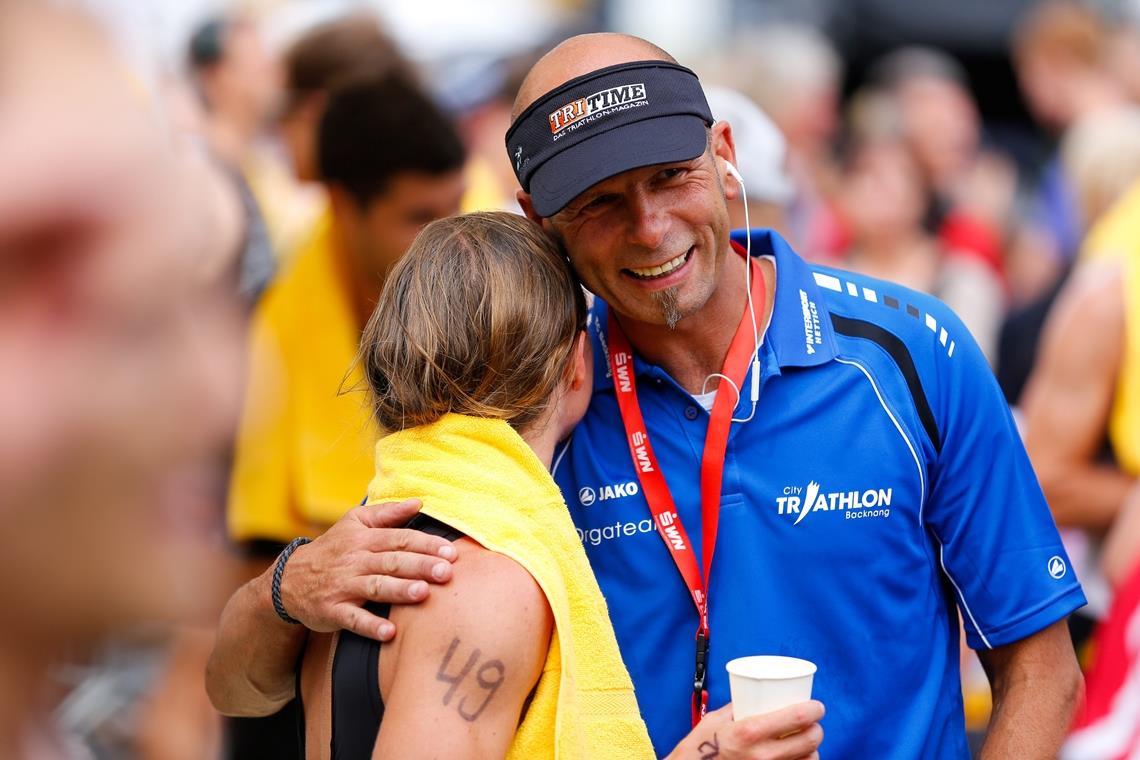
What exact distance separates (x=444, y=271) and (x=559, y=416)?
33 cm

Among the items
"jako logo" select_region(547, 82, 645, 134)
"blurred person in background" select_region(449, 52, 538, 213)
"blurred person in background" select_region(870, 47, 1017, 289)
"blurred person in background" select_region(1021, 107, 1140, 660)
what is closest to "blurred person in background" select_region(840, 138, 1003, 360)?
"blurred person in background" select_region(870, 47, 1017, 289)

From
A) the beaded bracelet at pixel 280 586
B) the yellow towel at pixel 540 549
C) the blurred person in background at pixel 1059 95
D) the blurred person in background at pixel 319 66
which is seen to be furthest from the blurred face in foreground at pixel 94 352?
the blurred person in background at pixel 1059 95

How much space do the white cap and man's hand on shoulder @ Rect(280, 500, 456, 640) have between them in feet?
6.60

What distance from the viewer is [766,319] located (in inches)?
105

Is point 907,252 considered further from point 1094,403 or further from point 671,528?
point 671,528

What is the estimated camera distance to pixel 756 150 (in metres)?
4.14

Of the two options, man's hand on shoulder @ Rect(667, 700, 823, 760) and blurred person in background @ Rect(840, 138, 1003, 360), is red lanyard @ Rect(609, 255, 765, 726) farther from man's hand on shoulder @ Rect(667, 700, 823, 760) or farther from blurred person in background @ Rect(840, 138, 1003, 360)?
blurred person in background @ Rect(840, 138, 1003, 360)

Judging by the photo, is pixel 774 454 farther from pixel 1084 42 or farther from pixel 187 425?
pixel 1084 42

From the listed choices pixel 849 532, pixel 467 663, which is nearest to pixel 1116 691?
pixel 467 663

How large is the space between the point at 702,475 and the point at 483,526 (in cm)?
53

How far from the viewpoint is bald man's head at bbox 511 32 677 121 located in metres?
2.60

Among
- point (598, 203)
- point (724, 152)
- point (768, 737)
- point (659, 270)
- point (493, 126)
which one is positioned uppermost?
point (493, 126)

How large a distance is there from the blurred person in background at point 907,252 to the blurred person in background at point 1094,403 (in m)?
2.44

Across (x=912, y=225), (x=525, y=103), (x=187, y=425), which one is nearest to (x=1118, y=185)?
(x=912, y=225)
